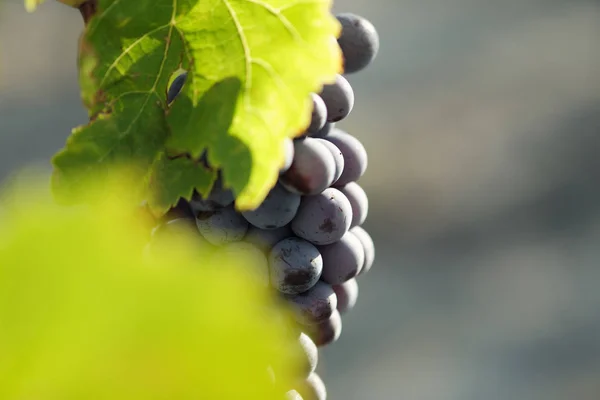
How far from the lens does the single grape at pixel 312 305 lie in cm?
48

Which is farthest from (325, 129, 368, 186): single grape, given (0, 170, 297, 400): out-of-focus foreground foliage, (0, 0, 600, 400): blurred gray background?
(0, 0, 600, 400): blurred gray background

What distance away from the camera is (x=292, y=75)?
1.11 ft

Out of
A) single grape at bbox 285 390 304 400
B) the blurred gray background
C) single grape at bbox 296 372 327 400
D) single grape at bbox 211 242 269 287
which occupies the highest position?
single grape at bbox 211 242 269 287

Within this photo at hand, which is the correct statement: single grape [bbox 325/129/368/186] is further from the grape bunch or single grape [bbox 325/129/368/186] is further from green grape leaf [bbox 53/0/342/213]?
green grape leaf [bbox 53/0/342/213]

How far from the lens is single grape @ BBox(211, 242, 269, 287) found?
1.48 ft

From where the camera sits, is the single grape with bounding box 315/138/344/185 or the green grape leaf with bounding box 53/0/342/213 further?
the single grape with bounding box 315/138/344/185

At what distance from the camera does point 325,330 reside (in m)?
0.52

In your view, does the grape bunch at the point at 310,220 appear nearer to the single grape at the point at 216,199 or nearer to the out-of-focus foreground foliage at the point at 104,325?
the single grape at the point at 216,199

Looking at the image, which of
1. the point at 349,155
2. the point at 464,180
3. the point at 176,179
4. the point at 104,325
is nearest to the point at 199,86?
the point at 176,179

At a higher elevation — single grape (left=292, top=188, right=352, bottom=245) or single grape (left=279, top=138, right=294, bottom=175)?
single grape (left=279, top=138, right=294, bottom=175)

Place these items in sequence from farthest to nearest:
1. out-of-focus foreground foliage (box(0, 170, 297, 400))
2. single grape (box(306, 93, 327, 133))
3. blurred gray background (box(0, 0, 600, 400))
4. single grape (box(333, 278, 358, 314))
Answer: blurred gray background (box(0, 0, 600, 400)) → single grape (box(333, 278, 358, 314)) → single grape (box(306, 93, 327, 133)) → out-of-focus foreground foliage (box(0, 170, 297, 400))

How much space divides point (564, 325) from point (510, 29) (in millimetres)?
1321

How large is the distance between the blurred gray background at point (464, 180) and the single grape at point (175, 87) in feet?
6.09

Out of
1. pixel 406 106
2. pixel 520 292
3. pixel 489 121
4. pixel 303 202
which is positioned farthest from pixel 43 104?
pixel 303 202
